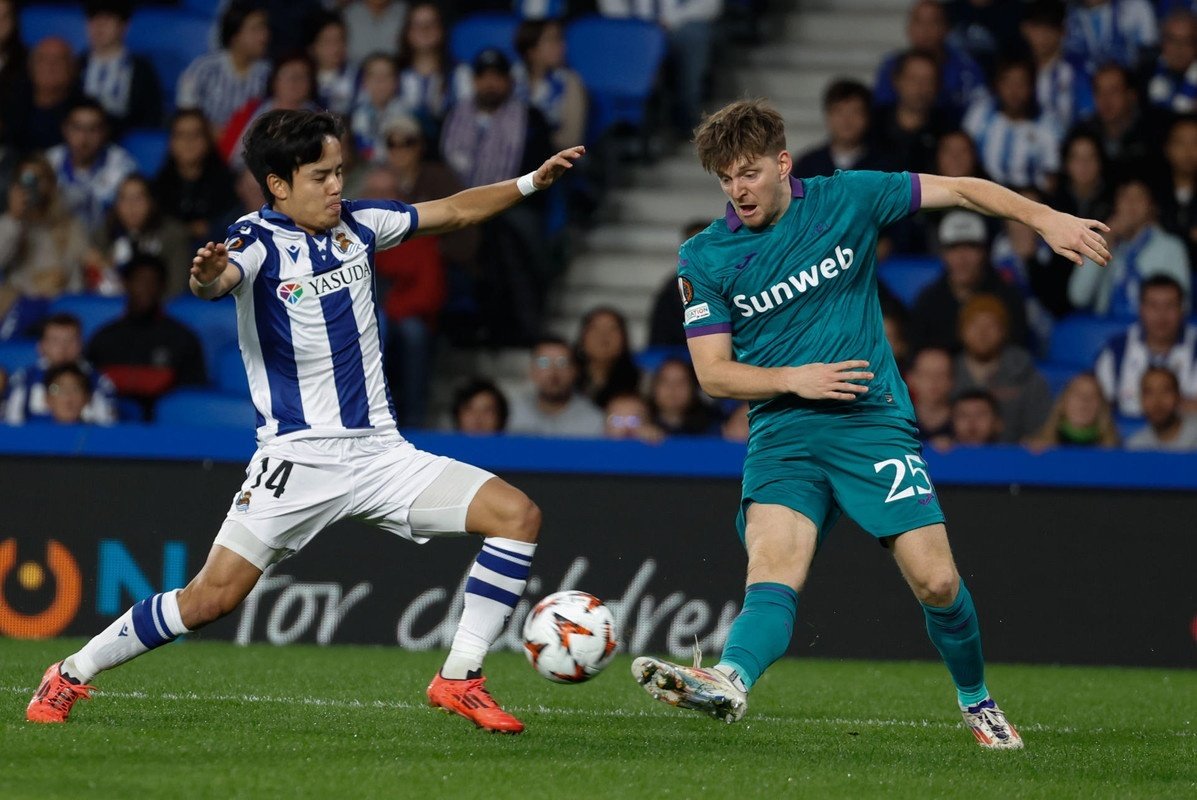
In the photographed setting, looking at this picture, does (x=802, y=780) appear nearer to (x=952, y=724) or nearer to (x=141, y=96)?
(x=952, y=724)

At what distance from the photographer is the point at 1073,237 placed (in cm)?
570

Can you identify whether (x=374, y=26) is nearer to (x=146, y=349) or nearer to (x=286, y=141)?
(x=146, y=349)

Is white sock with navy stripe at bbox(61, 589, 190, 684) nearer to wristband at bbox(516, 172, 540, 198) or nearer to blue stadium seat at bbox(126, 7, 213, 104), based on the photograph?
wristband at bbox(516, 172, 540, 198)

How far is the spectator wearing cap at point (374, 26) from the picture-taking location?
13.8m

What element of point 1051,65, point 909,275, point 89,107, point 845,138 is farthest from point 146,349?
point 1051,65

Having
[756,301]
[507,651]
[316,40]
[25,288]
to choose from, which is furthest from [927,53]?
[756,301]

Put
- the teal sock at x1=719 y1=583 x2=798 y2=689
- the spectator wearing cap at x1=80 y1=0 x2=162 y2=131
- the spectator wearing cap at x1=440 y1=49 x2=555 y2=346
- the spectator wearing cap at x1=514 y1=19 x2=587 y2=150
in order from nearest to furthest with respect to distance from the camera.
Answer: the teal sock at x1=719 y1=583 x2=798 y2=689, the spectator wearing cap at x1=440 y1=49 x2=555 y2=346, the spectator wearing cap at x1=514 y1=19 x2=587 y2=150, the spectator wearing cap at x1=80 y1=0 x2=162 y2=131

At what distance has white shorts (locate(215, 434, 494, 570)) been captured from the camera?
237 inches

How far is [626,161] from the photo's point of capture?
13.9 meters

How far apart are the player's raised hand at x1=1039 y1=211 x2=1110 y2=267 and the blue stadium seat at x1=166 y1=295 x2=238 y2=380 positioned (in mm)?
7319

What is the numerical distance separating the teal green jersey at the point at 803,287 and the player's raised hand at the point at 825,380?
273 millimetres

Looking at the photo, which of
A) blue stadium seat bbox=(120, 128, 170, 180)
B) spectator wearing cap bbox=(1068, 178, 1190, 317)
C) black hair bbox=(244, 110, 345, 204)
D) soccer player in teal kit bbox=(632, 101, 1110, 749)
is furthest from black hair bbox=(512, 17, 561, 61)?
soccer player in teal kit bbox=(632, 101, 1110, 749)

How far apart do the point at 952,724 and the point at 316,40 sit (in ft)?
27.4

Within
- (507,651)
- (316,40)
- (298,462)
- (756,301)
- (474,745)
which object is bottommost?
(507,651)
